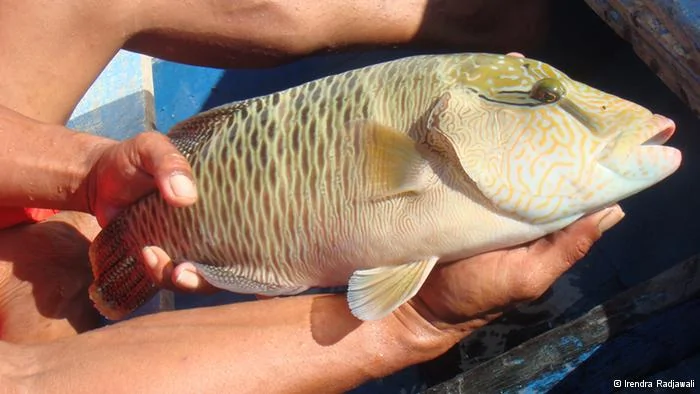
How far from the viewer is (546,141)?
1.64 meters

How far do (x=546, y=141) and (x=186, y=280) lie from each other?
112cm

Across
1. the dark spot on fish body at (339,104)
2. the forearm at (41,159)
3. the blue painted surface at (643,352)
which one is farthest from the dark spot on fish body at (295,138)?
the blue painted surface at (643,352)

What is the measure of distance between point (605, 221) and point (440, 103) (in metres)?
0.53

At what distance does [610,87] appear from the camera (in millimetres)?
2891

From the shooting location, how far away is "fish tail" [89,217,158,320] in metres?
2.16

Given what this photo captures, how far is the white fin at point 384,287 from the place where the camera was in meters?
1.75

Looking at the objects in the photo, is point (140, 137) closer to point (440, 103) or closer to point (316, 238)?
point (316, 238)

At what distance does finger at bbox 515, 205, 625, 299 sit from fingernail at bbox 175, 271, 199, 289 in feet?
3.14

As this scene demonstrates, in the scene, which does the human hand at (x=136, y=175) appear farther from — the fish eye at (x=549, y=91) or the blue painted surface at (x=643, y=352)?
the blue painted surface at (x=643, y=352)

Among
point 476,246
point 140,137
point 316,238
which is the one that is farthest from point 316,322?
point 140,137

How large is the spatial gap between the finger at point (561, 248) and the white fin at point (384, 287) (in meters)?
0.26

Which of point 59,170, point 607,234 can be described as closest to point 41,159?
point 59,170

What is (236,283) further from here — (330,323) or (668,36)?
(668,36)

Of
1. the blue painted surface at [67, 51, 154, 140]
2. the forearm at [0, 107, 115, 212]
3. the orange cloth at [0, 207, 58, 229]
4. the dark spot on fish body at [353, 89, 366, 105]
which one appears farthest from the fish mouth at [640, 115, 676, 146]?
the blue painted surface at [67, 51, 154, 140]
